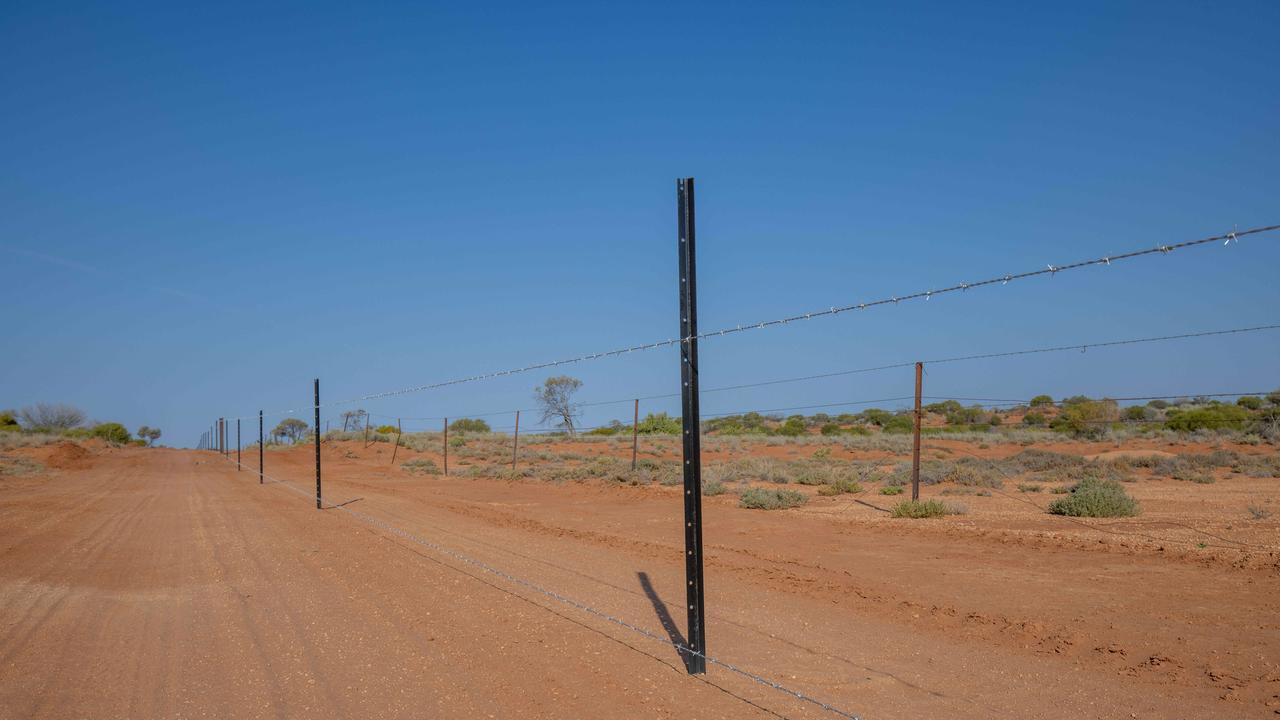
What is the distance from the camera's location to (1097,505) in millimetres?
15984

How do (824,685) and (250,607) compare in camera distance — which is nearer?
(824,685)

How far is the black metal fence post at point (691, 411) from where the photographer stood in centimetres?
664

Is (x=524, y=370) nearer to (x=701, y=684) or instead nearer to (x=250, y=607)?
(x=250, y=607)

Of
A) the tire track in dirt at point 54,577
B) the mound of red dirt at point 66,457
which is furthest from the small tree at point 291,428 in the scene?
the tire track in dirt at point 54,577

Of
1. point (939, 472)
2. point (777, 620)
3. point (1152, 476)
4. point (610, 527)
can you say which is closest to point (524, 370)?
point (610, 527)

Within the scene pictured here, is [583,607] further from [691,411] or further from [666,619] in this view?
[691,411]

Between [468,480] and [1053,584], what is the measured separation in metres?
28.4

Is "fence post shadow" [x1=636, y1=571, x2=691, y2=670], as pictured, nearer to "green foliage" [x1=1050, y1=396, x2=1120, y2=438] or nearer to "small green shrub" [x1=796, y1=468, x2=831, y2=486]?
"small green shrub" [x1=796, y1=468, x2=831, y2=486]

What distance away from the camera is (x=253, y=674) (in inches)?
271

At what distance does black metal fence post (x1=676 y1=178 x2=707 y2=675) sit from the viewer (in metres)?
6.64

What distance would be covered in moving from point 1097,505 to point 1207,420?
30555 millimetres

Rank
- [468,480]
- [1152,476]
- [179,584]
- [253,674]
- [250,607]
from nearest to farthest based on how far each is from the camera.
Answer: [253,674] → [250,607] → [179,584] → [1152,476] → [468,480]

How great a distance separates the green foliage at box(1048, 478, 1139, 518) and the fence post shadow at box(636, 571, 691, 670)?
386 inches

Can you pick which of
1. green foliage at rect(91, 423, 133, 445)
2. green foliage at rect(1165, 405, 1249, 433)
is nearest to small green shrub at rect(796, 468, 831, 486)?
green foliage at rect(1165, 405, 1249, 433)
